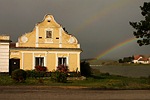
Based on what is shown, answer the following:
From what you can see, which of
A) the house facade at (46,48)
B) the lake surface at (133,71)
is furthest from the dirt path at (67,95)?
the lake surface at (133,71)

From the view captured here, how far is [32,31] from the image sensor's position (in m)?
39.5

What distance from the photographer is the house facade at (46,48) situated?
38594 millimetres

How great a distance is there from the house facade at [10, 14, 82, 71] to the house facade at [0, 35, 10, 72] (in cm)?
72

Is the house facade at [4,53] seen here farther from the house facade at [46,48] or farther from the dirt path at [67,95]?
the dirt path at [67,95]

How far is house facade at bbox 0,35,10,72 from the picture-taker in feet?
123

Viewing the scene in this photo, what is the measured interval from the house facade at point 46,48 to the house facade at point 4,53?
0.72 metres

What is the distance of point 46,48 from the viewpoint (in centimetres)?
3912

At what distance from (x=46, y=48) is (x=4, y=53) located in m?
5.04

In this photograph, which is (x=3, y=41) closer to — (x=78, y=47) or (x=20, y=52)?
(x=20, y=52)

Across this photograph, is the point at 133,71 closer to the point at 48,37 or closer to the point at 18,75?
the point at 48,37

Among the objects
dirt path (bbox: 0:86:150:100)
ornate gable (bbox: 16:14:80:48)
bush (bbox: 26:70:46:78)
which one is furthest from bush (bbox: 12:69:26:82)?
ornate gable (bbox: 16:14:80:48)

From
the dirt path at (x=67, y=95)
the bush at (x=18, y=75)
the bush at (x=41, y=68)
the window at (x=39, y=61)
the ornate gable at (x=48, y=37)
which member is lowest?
the dirt path at (x=67, y=95)

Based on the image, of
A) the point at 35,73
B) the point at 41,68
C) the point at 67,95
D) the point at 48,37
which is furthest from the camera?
the point at 48,37

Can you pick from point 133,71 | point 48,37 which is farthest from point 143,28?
point 133,71
